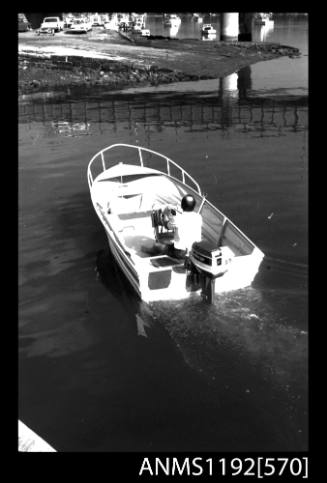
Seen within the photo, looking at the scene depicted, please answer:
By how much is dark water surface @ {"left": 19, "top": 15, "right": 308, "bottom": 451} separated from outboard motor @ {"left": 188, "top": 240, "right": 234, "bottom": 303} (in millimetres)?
418

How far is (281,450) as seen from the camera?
783 centimetres

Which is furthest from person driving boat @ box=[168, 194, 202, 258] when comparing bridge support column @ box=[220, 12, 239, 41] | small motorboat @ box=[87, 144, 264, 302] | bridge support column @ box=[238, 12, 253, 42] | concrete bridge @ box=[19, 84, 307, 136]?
bridge support column @ box=[238, 12, 253, 42]

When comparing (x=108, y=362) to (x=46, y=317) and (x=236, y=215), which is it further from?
(x=236, y=215)

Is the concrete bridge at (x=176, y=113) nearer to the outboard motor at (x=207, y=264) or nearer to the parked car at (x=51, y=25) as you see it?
the outboard motor at (x=207, y=264)

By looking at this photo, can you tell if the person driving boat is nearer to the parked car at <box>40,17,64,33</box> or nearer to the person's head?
the person's head

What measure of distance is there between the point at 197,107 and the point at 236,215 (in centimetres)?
2152

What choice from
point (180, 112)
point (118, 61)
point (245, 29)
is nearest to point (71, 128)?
point (180, 112)

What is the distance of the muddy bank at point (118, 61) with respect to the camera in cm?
4709

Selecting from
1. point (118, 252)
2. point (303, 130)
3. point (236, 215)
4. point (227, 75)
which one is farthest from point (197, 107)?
point (118, 252)

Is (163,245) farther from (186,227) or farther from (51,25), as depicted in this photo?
(51,25)

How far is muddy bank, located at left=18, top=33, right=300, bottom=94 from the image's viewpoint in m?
47.1

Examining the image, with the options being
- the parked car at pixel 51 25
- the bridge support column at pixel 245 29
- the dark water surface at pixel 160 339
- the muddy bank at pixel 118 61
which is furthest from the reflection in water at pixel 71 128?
the bridge support column at pixel 245 29

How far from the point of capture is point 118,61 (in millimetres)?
51031

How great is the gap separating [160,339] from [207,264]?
1972mm
